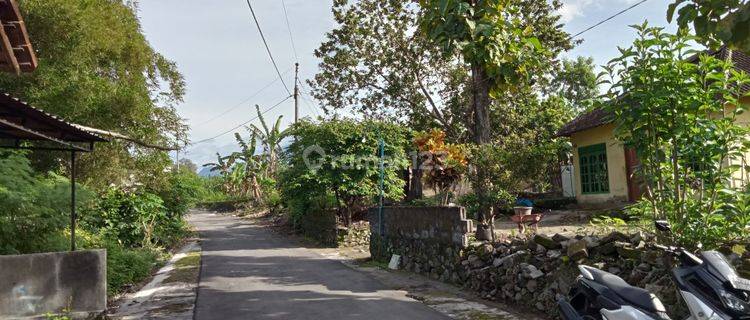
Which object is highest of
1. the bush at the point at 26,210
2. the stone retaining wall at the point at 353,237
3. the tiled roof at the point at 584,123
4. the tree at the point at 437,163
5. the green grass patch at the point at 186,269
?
the tiled roof at the point at 584,123

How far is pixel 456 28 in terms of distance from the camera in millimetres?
9156

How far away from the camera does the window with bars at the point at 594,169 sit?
17266mm

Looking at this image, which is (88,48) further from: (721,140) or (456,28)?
(721,140)

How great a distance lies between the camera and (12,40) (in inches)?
282

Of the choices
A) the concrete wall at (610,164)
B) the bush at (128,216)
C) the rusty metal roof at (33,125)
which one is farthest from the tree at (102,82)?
the concrete wall at (610,164)

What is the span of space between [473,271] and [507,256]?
870 mm

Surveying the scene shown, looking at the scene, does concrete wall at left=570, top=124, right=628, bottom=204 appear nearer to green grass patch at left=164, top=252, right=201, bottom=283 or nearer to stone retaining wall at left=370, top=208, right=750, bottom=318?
stone retaining wall at left=370, top=208, right=750, bottom=318

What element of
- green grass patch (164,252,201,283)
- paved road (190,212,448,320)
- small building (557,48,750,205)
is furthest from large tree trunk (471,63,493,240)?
small building (557,48,750,205)

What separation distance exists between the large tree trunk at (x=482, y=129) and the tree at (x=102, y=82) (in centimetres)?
874

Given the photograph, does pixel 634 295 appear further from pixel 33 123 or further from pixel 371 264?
pixel 371 264

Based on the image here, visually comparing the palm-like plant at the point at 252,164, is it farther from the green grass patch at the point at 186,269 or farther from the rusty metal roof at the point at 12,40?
the rusty metal roof at the point at 12,40

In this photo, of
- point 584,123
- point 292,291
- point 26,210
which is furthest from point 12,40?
point 584,123

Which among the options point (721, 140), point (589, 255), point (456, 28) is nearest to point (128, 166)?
point (456, 28)

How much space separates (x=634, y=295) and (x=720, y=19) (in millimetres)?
2338
